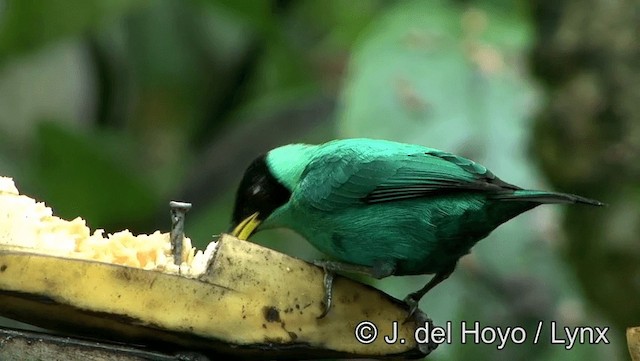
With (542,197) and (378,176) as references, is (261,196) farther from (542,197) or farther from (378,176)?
(542,197)

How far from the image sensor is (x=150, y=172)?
5996 mm

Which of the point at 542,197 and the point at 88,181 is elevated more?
the point at 88,181

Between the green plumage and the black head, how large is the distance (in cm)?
5

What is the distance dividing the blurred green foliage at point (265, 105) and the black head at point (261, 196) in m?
1.04

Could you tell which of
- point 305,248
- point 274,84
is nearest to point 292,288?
point 305,248

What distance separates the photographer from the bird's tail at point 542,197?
217cm

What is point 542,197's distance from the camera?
2299 millimetres

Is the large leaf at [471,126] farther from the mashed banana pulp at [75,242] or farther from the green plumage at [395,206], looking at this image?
the mashed banana pulp at [75,242]

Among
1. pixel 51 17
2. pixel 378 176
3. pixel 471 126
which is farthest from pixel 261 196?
pixel 51 17

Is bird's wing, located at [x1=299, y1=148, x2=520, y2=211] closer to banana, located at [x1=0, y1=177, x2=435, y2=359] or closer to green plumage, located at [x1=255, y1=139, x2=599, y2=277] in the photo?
green plumage, located at [x1=255, y1=139, x2=599, y2=277]

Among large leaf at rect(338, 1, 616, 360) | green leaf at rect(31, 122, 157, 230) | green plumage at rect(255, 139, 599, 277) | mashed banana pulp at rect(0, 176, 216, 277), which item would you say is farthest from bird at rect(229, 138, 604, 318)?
green leaf at rect(31, 122, 157, 230)

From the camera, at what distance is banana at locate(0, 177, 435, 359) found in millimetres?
1892

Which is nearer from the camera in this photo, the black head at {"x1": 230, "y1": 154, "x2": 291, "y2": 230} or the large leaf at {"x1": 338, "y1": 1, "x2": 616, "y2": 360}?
the black head at {"x1": 230, "y1": 154, "x2": 291, "y2": 230}

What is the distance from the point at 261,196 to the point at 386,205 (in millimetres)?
356
